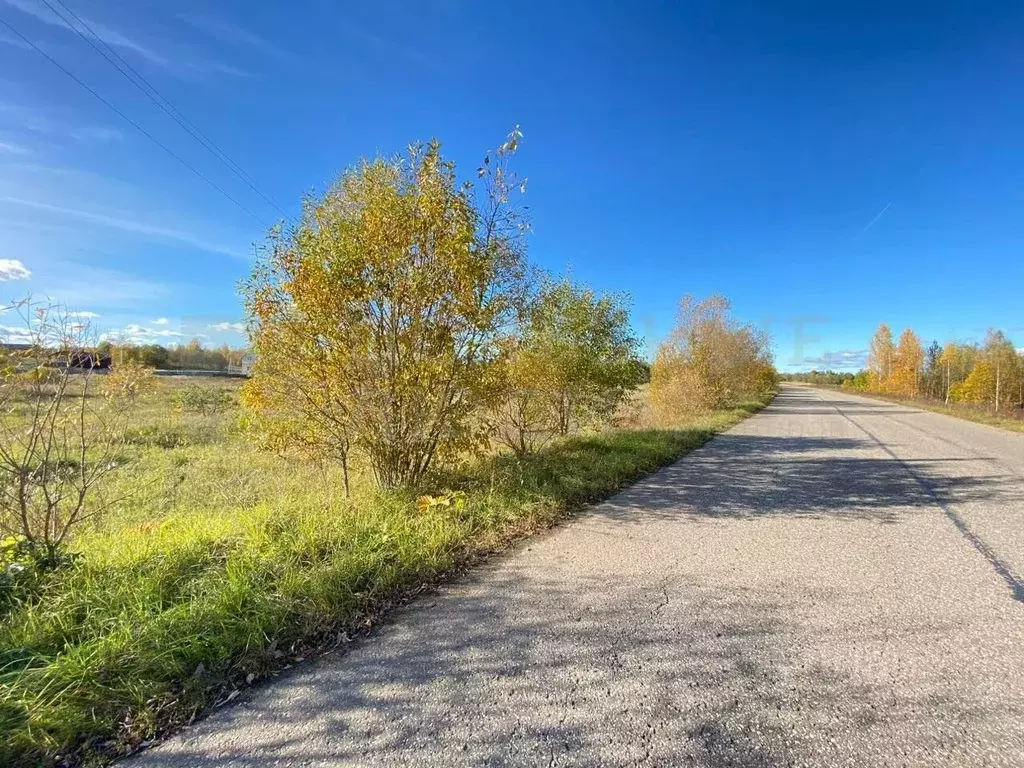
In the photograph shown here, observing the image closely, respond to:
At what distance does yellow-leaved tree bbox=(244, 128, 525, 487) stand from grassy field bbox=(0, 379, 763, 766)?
0.83 m

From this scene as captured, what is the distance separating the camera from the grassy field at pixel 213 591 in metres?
2.26

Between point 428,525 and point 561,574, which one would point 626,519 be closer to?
point 561,574

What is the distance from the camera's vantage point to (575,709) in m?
2.27

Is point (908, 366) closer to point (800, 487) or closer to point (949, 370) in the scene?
point (949, 370)

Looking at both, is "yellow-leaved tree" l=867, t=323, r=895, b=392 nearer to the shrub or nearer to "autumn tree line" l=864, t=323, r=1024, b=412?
"autumn tree line" l=864, t=323, r=1024, b=412

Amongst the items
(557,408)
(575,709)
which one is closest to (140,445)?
(557,408)

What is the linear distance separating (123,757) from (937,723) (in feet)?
11.5

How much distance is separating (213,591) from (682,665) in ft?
9.32

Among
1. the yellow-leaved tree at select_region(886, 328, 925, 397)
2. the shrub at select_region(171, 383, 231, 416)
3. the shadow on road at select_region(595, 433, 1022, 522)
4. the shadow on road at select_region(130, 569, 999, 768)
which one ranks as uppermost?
the yellow-leaved tree at select_region(886, 328, 925, 397)

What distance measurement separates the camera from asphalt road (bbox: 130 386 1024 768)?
206cm

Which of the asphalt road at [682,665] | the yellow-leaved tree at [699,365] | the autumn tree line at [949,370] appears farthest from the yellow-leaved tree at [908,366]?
the asphalt road at [682,665]

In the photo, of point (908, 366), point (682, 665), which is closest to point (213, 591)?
point (682, 665)

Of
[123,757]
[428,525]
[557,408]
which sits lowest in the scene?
[123,757]

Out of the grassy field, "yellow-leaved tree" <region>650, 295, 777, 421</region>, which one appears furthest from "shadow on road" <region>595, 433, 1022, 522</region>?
"yellow-leaved tree" <region>650, 295, 777, 421</region>
